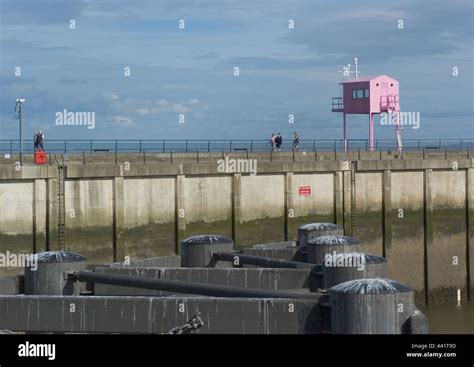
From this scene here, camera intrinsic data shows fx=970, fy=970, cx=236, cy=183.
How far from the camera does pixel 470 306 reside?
4444 centimetres

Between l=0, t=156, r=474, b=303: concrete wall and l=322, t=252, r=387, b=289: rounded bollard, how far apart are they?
1608cm

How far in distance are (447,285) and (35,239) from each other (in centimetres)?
2119

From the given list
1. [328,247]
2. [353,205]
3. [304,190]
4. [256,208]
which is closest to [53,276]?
[328,247]

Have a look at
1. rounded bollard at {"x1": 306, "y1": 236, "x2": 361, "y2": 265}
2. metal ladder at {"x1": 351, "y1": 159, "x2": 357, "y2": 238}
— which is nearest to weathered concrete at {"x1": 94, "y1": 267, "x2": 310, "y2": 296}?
rounded bollard at {"x1": 306, "y1": 236, "x2": 361, "y2": 265}

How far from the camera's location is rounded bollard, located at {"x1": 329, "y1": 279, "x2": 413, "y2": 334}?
13.2m

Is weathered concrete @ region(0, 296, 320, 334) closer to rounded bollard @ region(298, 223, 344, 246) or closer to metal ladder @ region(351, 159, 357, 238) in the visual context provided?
rounded bollard @ region(298, 223, 344, 246)

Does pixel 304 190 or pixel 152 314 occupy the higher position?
pixel 304 190

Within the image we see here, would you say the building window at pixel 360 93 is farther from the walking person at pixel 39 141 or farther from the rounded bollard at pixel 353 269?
the rounded bollard at pixel 353 269

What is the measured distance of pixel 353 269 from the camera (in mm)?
16922

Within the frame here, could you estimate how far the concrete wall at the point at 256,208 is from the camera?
106 ft

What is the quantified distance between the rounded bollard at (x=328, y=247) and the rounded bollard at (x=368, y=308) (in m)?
6.82

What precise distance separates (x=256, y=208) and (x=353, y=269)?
21652 mm

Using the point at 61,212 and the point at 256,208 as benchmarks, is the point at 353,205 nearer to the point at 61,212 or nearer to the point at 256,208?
the point at 256,208
